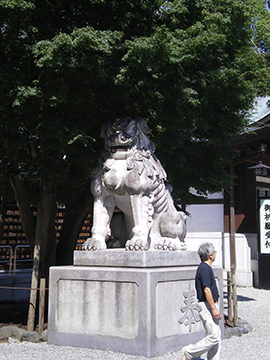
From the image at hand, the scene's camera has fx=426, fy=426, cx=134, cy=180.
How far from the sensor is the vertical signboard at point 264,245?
14.4m

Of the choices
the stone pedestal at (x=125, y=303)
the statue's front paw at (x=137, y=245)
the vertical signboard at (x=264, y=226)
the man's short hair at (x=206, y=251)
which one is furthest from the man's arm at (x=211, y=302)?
the vertical signboard at (x=264, y=226)

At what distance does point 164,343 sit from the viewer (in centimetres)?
530

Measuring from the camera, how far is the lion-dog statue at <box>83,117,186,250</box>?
589 cm

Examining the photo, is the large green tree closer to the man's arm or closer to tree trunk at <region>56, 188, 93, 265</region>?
tree trunk at <region>56, 188, 93, 265</region>

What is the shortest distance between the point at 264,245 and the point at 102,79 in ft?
33.5

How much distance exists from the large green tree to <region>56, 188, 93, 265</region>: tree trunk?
2 centimetres

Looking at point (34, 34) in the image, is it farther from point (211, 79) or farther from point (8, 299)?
point (8, 299)

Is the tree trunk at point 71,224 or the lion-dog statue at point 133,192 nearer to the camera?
the lion-dog statue at point 133,192

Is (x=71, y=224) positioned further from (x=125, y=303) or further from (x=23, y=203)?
(x=125, y=303)

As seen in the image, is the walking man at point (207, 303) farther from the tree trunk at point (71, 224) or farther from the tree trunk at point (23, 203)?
the tree trunk at point (23, 203)

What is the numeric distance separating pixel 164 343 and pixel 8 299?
6241mm

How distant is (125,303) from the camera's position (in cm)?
534

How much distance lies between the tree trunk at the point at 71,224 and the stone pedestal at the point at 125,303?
102 inches

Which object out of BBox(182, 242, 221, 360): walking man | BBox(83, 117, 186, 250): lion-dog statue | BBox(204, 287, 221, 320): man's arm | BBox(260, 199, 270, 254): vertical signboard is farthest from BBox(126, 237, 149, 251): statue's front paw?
BBox(260, 199, 270, 254): vertical signboard
